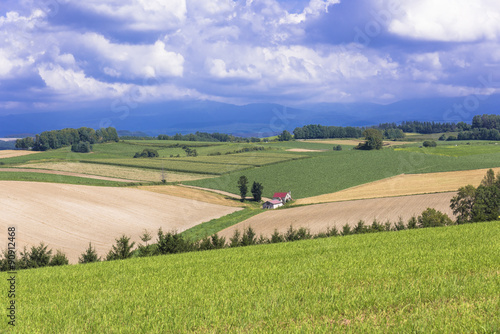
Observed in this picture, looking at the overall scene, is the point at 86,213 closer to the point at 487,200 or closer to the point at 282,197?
the point at 282,197

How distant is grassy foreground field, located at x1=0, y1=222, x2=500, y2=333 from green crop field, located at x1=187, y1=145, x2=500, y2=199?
73.2 meters

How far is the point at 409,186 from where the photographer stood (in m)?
78.9

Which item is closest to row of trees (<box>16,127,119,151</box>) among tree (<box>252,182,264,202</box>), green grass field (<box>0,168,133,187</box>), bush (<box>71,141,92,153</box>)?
bush (<box>71,141,92,153</box>)

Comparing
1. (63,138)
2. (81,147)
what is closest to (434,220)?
(81,147)

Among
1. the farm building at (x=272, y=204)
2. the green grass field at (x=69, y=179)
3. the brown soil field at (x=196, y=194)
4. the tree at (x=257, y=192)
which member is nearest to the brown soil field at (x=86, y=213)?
the brown soil field at (x=196, y=194)

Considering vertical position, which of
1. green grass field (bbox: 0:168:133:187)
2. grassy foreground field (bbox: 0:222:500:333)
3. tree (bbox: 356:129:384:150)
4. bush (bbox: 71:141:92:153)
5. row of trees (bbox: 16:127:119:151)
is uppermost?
row of trees (bbox: 16:127:119:151)

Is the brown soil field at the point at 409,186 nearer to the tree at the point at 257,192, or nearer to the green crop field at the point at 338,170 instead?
the green crop field at the point at 338,170

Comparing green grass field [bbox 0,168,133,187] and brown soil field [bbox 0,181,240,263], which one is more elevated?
green grass field [bbox 0,168,133,187]

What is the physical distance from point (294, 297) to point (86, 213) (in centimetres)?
5465

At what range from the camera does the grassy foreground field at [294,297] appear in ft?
22.7

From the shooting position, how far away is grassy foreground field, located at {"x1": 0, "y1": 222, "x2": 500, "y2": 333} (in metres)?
6.93

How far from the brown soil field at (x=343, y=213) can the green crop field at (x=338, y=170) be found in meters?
21.9

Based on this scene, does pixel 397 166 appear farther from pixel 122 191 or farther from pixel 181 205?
pixel 122 191

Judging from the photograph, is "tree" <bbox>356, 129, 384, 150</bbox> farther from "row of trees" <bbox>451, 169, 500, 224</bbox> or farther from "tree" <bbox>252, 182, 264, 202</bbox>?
"row of trees" <bbox>451, 169, 500, 224</bbox>
